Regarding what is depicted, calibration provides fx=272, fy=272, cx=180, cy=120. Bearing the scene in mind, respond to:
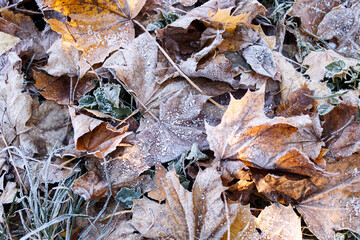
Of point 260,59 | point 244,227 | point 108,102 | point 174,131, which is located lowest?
point 244,227

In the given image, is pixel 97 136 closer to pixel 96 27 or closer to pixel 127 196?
pixel 127 196

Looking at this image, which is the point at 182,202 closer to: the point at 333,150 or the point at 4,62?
the point at 333,150

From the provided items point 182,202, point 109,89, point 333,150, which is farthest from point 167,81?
point 333,150

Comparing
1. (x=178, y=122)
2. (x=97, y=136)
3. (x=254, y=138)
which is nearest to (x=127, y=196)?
(x=97, y=136)

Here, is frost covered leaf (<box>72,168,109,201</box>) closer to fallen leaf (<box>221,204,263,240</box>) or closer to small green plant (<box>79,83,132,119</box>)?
small green plant (<box>79,83,132,119</box>)

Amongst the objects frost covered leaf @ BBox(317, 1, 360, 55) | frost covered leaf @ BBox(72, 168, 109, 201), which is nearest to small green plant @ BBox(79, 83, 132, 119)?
frost covered leaf @ BBox(72, 168, 109, 201)

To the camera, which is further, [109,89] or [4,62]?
[4,62]
